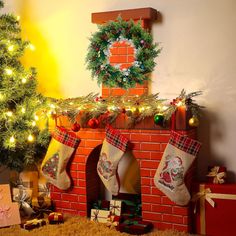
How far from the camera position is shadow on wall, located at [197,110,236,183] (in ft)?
9.15

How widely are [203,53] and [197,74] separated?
0.16m

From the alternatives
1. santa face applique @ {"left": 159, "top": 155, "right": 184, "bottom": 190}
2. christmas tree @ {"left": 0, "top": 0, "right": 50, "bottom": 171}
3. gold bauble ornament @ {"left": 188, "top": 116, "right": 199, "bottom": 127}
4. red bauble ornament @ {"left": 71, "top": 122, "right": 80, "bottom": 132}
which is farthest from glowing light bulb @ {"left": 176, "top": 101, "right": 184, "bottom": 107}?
christmas tree @ {"left": 0, "top": 0, "right": 50, "bottom": 171}

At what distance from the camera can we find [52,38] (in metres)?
3.39

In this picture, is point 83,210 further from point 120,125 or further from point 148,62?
point 148,62

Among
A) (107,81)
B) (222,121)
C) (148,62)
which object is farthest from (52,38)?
(222,121)

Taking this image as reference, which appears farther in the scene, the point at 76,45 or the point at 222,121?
the point at 76,45

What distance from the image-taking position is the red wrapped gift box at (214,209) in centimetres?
249

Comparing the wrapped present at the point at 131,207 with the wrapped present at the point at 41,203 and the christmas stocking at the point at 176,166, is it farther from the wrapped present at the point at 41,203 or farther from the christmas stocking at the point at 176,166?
the wrapped present at the point at 41,203

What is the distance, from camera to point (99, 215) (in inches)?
111

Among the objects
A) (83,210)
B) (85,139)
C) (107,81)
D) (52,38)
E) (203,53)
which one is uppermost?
(52,38)

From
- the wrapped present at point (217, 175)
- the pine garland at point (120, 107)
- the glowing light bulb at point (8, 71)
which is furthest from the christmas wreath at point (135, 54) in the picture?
the wrapped present at point (217, 175)

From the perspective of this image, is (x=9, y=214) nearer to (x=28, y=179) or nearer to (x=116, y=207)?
(x=28, y=179)

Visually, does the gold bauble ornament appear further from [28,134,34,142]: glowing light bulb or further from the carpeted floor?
[28,134,34,142]: glowing light bulb

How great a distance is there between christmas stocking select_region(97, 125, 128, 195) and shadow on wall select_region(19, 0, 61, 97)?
894mm
